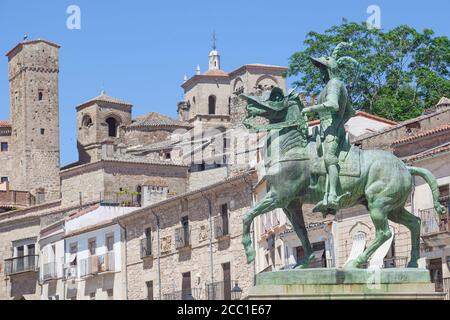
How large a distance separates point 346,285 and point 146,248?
4008cm

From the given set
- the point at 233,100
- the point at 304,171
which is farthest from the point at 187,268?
the point at 233,100

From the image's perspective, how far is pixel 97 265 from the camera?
5841 cm

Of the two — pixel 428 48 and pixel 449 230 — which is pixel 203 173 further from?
pixel 449 230

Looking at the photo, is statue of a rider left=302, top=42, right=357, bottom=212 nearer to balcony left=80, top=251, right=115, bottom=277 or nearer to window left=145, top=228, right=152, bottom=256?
window left=145, top=228, right=152, bottom=256

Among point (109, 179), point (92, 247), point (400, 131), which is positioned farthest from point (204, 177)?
point (400, 131)

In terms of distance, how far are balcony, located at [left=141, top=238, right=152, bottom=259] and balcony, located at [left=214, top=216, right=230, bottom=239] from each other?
19.6 ft

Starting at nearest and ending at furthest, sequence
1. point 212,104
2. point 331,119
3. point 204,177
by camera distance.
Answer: point 331,119
point 204,177
point 212,104

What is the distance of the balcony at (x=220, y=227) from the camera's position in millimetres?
48969

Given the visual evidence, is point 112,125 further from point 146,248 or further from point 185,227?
point 185,227

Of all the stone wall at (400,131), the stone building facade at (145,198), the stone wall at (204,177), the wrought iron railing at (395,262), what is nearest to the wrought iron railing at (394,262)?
the wrought iron railing at (395,262)

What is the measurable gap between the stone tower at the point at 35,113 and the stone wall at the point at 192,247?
51.4 m

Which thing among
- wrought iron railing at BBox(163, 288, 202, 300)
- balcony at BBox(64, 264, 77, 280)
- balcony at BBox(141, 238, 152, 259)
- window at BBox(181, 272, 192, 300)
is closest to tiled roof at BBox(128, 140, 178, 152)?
balcony at BBox(64, 264, 77, 280)

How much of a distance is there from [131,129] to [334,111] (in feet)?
306

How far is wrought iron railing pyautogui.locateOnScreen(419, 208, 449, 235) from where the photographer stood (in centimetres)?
3641
